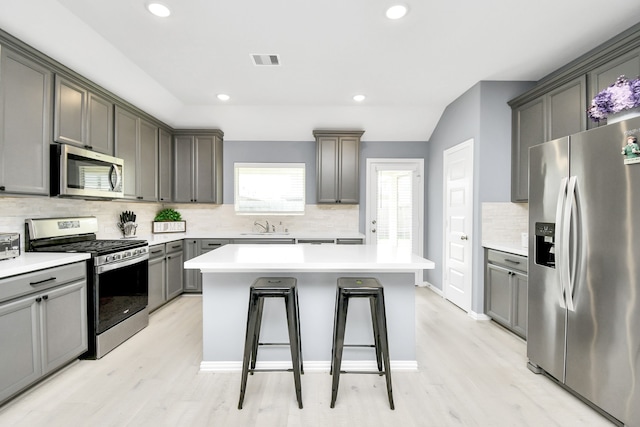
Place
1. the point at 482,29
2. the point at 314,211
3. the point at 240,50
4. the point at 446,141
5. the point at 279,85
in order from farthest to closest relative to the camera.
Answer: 1. the point at 314,211
2. the point at 446,141
3. the point at 279,85
4. the point at 240,50
5. the point at 482,29

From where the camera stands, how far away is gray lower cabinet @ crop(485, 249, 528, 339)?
286 centimetres

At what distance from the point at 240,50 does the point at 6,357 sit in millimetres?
2840

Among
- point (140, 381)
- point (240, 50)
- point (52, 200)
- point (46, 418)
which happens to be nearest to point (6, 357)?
point (46, 418)

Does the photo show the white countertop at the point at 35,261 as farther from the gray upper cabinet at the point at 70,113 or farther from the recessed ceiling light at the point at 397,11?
the recessed ceiling light at the point at 397,11

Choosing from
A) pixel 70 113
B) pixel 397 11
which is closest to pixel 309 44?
pixel 397 11

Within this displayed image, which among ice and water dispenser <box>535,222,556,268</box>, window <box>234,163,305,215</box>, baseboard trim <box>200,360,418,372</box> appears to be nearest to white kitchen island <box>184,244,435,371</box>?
baseboard trim <box>200,360,418,372</box>

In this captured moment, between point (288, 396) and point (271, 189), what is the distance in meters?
3.48

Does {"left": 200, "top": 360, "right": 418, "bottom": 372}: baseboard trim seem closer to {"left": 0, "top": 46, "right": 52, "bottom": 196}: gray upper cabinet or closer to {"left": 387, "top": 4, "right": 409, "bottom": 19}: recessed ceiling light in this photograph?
{"left": 0, "top": 46, "right": 52, "bottom": 196}: gray upper cabinet

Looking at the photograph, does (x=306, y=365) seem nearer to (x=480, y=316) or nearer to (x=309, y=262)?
(x=309, y=262)

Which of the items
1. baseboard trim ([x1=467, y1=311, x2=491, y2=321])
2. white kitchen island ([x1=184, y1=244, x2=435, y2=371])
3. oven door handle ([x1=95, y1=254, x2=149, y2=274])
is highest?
oven door handle ([x1=95, y1=254, x2=149, y2=274])

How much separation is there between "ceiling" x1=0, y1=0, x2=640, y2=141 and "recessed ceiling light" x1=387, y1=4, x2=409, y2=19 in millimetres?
43

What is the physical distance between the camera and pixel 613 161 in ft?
5.71

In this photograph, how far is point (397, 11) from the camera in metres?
2.16

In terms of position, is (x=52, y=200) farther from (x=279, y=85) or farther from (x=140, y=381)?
(x=279, y=85)
